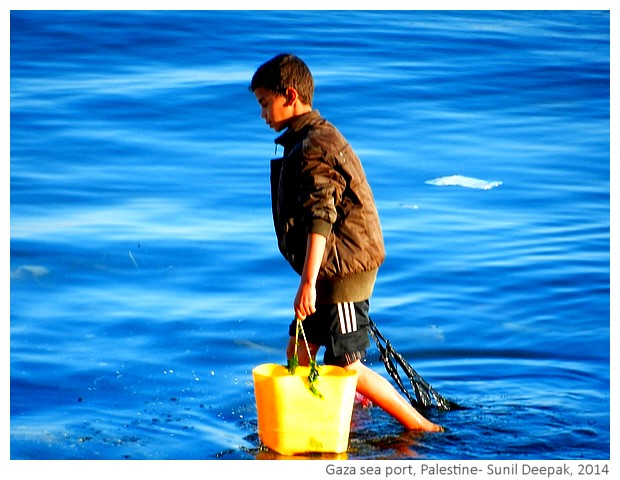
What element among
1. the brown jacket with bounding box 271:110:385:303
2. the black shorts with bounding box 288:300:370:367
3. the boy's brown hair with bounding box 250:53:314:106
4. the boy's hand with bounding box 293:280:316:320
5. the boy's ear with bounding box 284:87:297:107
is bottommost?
the black shorts with bounding box 288:300:370:367

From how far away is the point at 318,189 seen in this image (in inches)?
185

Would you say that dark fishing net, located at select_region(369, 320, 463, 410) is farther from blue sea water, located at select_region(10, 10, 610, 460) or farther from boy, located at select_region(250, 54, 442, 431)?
boy, located at select_region(250, 54, 442, 431)

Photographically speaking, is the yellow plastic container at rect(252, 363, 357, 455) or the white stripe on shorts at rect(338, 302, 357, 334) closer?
the yellow plastic container at rect(252, 363, 357, 455)

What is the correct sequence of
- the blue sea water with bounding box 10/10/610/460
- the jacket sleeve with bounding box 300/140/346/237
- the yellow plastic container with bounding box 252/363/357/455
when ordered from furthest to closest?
1. the blue sea water with bounding box 10/10/610/460
2. the jacket sleeve with bounding box 300/140/346/237
3. the yellow plastic container with bounding box 252/363/357/455

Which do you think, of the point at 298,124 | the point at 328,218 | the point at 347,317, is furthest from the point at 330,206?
the point at 347,317

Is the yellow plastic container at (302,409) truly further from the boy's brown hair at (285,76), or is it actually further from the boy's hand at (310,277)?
the boy's brown hair at (285,76)

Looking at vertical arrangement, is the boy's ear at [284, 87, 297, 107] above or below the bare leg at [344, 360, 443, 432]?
above

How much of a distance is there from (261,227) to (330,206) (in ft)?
12.0

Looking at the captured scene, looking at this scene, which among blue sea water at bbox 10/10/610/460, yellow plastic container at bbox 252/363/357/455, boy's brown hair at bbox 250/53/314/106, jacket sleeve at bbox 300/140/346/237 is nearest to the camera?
yellow plastic container at bbox 252/363/357/455

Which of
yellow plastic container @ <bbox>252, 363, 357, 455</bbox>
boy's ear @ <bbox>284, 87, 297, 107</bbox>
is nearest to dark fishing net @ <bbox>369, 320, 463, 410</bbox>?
yellow plastic container @ <bbox>252, 363, 357, 455</bbox>

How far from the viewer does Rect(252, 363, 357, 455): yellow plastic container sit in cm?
454

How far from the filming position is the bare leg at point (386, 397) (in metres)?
4.95

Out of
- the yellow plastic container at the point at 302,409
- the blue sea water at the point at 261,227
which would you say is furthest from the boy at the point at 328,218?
the blue sea water at the point at 261,227
